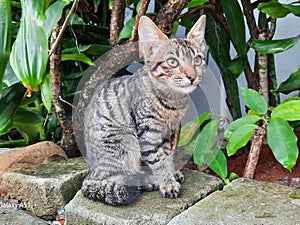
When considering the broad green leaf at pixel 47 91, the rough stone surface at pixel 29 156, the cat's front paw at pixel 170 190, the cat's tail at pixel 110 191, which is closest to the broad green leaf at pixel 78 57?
the broad green leaf at pixel 47 91

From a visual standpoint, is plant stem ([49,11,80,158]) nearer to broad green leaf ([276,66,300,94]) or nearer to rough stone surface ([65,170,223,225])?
rough stone surface ([65,170,223,225])

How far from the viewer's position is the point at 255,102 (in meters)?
1.41

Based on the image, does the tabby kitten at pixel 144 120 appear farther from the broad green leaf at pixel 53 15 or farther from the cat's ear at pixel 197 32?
the broad green leaf at pixel 53 15

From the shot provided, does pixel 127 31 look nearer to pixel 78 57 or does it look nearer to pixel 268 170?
pixel 78 57

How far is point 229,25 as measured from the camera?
68.4 inches

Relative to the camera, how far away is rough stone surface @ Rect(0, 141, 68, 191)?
175 centimetres

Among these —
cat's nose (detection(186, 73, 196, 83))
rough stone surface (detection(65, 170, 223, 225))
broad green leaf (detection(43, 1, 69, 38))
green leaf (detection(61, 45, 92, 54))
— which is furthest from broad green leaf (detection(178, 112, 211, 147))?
broad green leaf (detection(43, 1, 69, 38))

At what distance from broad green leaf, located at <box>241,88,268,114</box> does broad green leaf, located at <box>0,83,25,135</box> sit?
910mm

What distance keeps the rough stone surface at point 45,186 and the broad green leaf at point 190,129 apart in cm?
38

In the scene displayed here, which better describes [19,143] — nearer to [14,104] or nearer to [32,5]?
[14,104]

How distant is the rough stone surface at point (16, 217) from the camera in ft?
4.99

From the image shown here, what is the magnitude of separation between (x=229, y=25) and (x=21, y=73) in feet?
2.81

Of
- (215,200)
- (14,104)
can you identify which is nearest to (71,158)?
(14,104)

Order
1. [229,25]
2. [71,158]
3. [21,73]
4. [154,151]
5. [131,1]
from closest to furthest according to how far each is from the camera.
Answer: [21,73]
[154,151]
[229,25]
[71,158]
[131,1]
